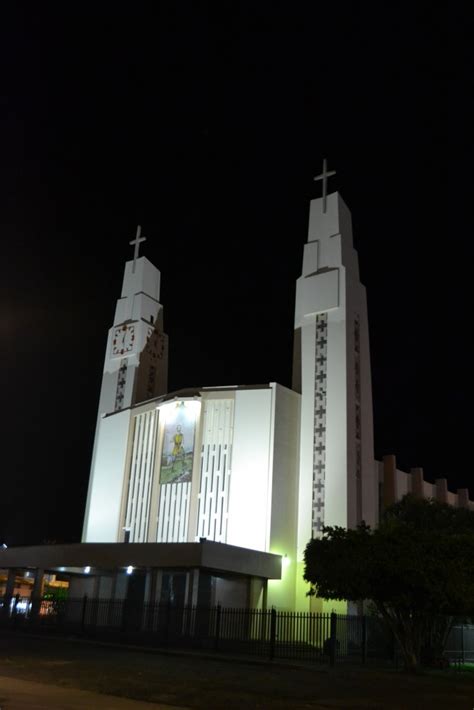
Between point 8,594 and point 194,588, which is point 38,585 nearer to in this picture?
point 8,594

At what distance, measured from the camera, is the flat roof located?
109 ft

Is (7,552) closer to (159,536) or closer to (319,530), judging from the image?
(159,536)

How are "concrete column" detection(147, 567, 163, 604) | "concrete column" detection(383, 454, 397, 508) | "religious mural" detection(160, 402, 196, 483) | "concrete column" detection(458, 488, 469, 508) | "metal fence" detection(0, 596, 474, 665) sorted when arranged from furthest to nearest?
"concrete column" detection(458, 488, 469, 508) < "concrete column" detection(383, 454, 397, 508) < "religious mural" detection(160, 402, 196, 483) < "concrete column" detection(147, 567, 163, 604) < "metal fence" detection(0, 596, 474, 665)

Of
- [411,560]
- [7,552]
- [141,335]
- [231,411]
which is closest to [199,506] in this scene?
[231,411]

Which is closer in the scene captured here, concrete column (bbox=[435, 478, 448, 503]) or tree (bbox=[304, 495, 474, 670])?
tree (bbox=[304, 495, 474, 670])

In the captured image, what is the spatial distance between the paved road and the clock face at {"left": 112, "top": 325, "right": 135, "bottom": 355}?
131 ft

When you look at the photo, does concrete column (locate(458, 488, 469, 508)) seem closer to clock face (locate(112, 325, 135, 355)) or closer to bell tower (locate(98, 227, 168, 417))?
bell tower (locate(98, 227, 168, 417))

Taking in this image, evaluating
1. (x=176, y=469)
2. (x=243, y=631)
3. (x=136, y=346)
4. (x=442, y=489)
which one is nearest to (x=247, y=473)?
(x=176, y=469)

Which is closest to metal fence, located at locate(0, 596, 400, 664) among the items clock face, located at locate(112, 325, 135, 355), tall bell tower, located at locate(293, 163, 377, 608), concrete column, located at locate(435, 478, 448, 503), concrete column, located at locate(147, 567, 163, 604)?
concrete column, located at locate(147, 567, 163, 604)

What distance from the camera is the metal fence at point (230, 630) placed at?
26609 mm

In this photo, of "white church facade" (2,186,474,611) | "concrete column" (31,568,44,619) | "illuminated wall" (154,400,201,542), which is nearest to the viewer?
"white church facade" (2,186,474,611)

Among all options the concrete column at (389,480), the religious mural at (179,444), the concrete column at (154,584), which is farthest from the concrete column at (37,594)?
the concrete column at (389,480)

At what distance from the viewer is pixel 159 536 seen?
137 feet

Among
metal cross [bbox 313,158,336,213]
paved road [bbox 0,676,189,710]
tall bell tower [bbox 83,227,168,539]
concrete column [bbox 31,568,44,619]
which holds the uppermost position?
metal cross [bbox 313,158,336,213]
